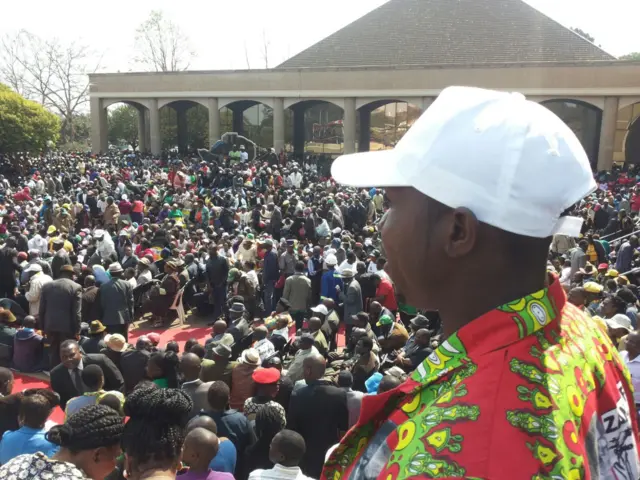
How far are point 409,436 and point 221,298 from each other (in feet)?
Answer: 36.3

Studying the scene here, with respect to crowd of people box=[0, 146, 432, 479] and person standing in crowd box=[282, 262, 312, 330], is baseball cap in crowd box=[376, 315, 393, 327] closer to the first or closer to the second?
crowd of people box=[0, 146, 432, 479]

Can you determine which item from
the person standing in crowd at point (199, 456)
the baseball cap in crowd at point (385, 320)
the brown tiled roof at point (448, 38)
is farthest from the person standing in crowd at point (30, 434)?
the brown tiled roof at point (448, 38)

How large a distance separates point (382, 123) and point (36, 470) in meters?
35.6

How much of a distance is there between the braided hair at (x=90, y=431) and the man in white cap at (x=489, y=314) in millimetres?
2615

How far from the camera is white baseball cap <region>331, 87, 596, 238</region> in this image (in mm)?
1102

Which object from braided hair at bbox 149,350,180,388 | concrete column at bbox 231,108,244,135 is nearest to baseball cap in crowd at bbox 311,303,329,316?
braided hair at bbox 149,350,180,388

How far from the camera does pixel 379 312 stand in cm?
934

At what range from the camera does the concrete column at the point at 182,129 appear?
4200 cm

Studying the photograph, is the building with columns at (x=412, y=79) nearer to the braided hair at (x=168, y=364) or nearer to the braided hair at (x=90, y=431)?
the braided hair at (x=168, y=364)

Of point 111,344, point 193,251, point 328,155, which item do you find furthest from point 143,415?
point 328,155

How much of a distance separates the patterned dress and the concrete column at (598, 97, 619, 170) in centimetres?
2903

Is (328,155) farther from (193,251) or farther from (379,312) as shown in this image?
(379,312)

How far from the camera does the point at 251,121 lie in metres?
40.5

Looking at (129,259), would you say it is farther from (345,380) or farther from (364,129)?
(364,129)
